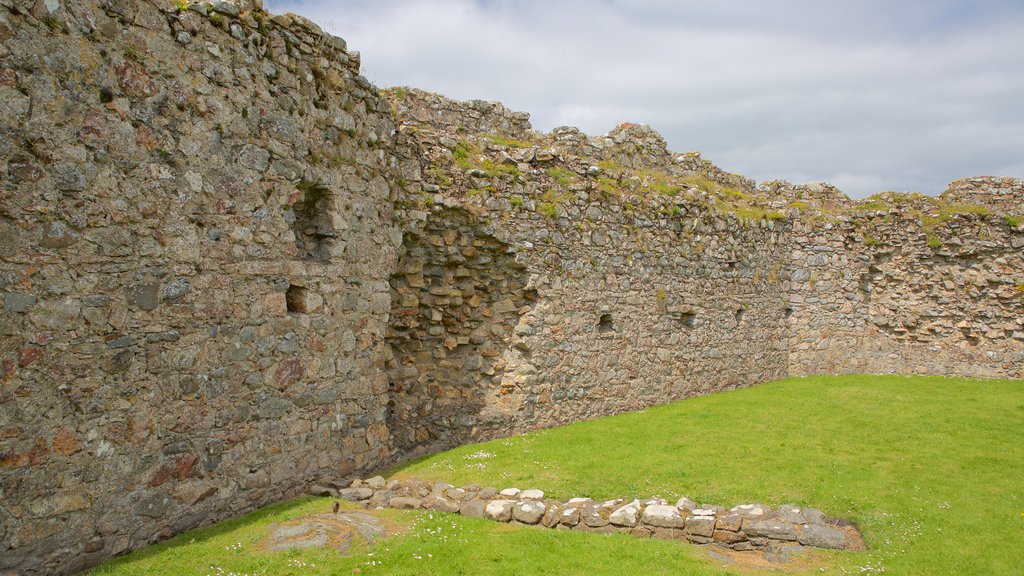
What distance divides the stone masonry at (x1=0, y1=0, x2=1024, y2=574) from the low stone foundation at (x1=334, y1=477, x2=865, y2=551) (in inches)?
54.4

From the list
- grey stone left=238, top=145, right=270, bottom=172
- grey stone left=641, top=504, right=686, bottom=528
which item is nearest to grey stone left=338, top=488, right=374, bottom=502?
grey stone left=641, top=504, right=686, bottom=528

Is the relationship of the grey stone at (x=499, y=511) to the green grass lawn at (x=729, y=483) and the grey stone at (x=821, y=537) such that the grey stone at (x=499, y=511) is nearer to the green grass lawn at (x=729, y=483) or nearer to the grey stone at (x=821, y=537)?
the green grass lawn at (x=729, y=483)

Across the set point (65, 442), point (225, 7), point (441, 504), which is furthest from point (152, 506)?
point (225, 7)

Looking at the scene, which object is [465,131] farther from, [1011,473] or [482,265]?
[1011,473]

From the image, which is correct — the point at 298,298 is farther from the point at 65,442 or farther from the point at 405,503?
the point at 65,442

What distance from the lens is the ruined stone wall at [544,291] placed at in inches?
447

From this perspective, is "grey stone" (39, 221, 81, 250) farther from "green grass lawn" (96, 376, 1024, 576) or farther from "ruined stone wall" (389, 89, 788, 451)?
"ruined stone wall" (389, 89, 788, 451)

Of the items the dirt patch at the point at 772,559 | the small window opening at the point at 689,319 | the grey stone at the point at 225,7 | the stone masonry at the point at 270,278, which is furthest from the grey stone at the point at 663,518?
the small window opening at the point at 689,319

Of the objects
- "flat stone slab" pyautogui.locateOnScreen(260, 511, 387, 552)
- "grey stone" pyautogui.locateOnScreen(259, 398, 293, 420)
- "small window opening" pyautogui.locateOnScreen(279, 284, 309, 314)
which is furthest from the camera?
"small window opening" pyautogui.locateOnScreen(279, 284, 309, 314)

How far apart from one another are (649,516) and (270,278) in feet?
17.2

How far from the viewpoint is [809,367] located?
1975 centimetres

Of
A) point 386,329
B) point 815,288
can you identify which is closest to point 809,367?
point 815,288

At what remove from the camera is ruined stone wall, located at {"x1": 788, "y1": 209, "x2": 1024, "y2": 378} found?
62.4 feet

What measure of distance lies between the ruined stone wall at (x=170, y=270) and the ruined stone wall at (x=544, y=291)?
6.32ft
